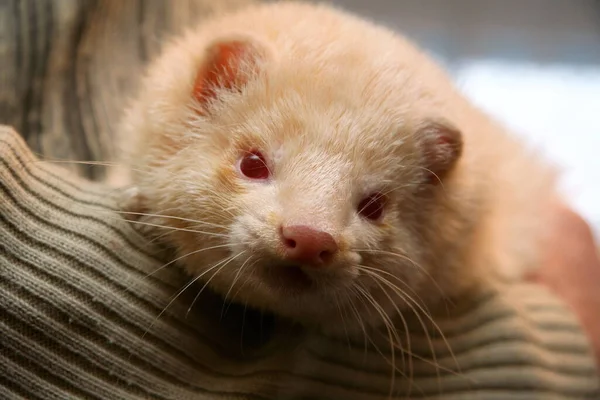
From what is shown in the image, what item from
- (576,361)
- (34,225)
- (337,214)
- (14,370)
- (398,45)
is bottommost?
A: (576,361)

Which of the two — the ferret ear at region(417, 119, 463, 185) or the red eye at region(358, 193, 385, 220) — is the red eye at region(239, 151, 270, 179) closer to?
the red eye at region(358, 193, 385, 220)

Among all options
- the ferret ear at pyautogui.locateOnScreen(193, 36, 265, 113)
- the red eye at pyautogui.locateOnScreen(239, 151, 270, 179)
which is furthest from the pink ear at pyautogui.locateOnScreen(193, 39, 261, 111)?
the red eye at pyautogui.locateOnScreen(239, 151, 270, 179)

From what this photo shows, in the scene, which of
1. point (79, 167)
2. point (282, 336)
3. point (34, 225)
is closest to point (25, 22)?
point (79, 167)

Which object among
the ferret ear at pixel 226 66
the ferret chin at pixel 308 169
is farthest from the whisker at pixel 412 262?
the ferret ear at pixel 226 66

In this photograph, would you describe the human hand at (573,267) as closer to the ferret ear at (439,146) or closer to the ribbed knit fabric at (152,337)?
the ribbed knit fabric at (152,337)

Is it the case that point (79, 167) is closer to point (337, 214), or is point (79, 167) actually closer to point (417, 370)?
point (337, 214)

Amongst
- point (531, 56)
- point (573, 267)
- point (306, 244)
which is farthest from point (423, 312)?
point (531, 56)
